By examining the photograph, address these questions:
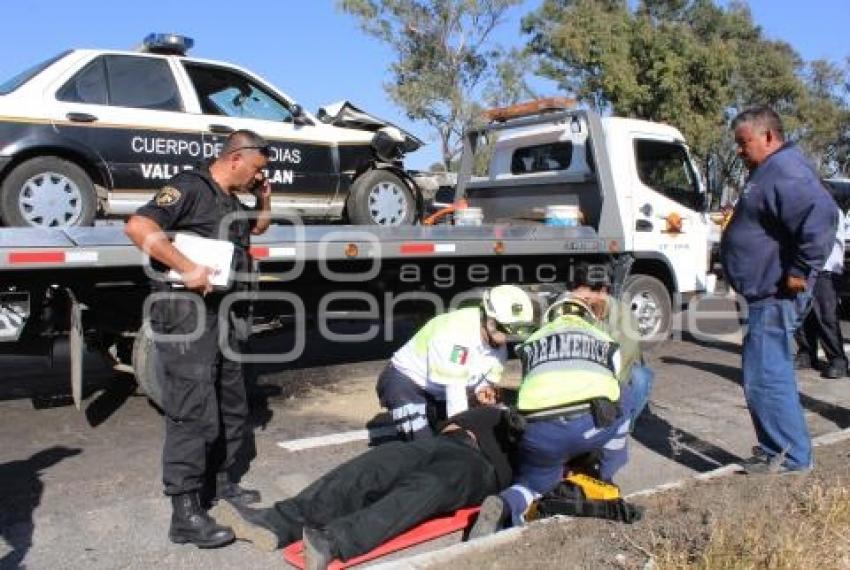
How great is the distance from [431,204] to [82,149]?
13.5 feet

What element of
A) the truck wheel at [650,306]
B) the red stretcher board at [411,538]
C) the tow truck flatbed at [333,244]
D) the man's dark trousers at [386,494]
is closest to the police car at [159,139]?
the tow truck flatbed at [333,244]

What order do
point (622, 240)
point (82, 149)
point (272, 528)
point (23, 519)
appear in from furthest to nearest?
1. point (622, 240)
2. point (82, 149)
3. point (23, 519)
4. point (272, 528)

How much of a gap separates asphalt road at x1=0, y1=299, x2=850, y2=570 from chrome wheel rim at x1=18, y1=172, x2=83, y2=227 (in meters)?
1.08

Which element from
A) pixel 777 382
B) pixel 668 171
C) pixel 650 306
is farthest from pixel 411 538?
pixel 668 171

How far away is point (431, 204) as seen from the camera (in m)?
9.45

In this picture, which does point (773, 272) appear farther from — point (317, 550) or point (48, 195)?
point (48, 195)

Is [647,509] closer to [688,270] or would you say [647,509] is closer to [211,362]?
[211,362]

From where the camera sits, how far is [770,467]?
446cm

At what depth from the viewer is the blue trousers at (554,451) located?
3.93m

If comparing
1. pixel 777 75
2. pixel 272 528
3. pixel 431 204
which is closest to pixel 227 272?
pixel 272 528

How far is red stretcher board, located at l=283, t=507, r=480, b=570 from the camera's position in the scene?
3.63m

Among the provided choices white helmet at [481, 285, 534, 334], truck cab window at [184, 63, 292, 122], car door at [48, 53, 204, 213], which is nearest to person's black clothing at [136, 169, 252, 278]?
white helmet at [481, 285, 534, 334]

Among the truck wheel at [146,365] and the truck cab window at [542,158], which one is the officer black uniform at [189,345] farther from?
the truck cab window at [542,158]

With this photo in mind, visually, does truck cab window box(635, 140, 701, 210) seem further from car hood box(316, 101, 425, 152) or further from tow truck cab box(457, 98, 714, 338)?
car hood box(316, 101, 425, 152)
